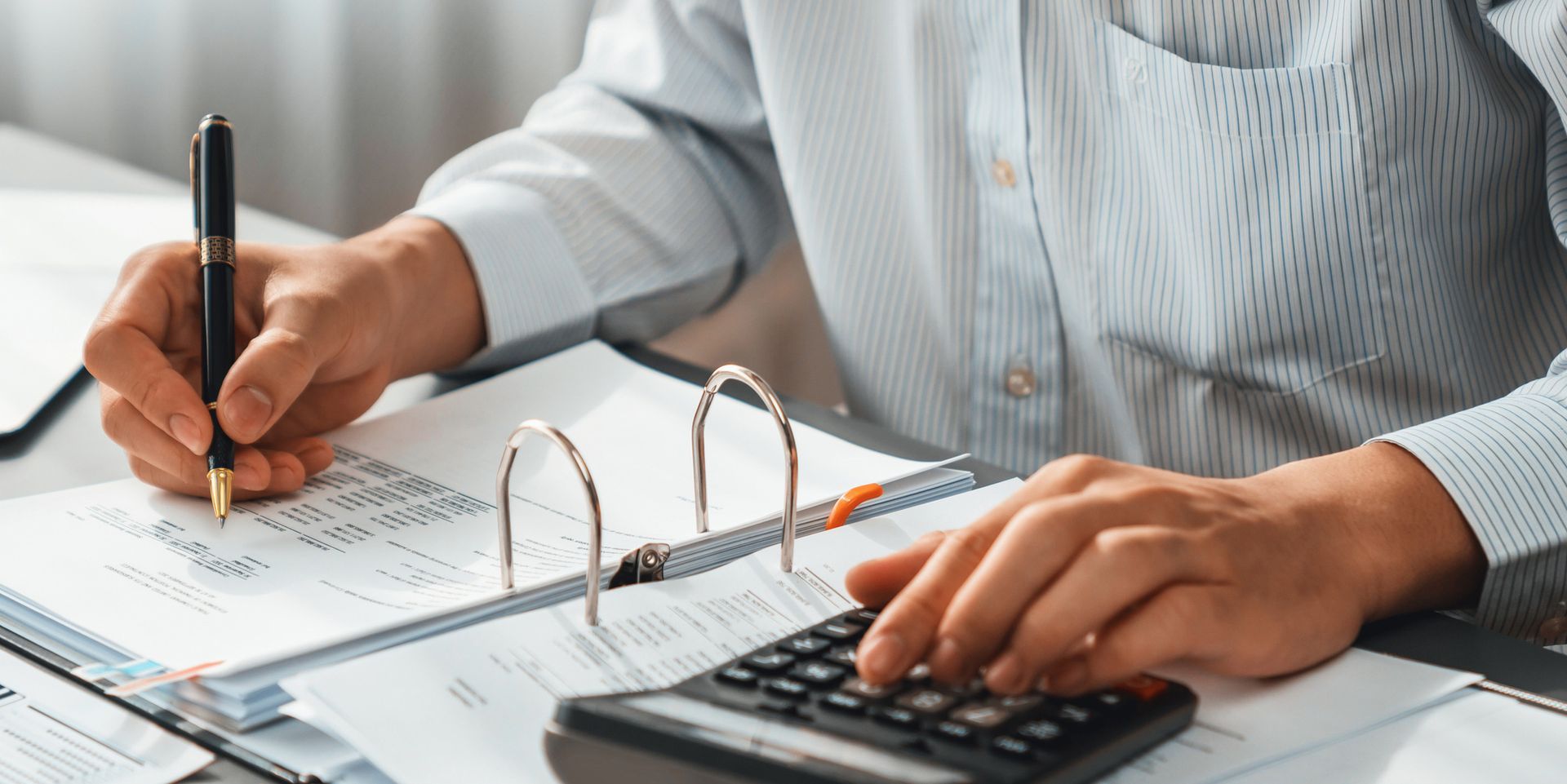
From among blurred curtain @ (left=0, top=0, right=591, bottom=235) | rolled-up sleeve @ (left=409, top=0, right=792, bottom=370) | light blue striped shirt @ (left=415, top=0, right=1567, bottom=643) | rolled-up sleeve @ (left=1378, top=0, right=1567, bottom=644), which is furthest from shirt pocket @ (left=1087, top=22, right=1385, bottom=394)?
blurred curtain @ (left=0, top=0, right=591, bottom=235)

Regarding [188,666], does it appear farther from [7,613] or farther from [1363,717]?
[1363,717]

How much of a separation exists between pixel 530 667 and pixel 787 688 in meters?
Answer: 0.09

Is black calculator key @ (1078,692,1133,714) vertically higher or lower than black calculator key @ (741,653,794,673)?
lower

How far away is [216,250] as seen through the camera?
695 millimetres

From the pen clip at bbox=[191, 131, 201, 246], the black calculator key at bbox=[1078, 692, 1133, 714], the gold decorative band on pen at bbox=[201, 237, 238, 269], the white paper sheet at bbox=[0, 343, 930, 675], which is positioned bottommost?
the white paper sheet at bbox=[0, 343, 930, 675]

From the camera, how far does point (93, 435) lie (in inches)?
29.6

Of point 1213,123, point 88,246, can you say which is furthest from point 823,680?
point 88,246

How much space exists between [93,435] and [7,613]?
26 centimetres

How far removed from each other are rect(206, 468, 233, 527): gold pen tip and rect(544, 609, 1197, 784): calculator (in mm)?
292

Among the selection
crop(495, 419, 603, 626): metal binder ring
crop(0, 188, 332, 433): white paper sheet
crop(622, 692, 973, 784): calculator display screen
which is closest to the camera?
crop(622, 692, 973, 784): calculator display screen

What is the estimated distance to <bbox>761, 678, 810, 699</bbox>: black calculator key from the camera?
388 mm

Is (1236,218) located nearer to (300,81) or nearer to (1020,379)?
(1020,379)

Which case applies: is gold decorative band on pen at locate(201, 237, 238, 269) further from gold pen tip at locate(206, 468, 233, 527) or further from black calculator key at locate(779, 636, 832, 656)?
black calculator key at locate(779, 636, 832, 656)

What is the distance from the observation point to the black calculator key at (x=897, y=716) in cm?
37
